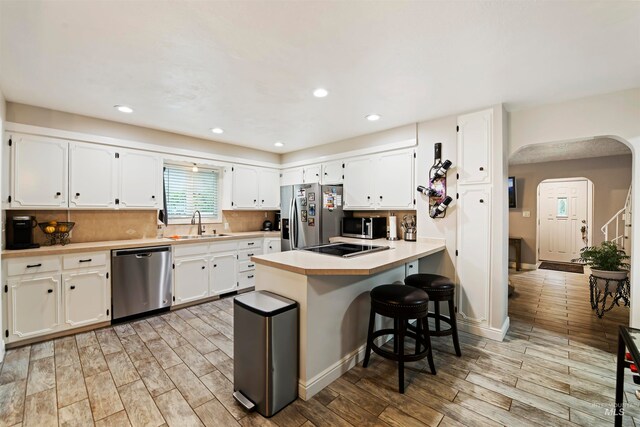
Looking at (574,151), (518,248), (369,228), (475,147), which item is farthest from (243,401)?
(518,248)

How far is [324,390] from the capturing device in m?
2.10

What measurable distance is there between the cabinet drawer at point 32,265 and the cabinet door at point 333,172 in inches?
138

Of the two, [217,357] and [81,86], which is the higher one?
[81,86]

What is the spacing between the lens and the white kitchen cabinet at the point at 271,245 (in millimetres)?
4789

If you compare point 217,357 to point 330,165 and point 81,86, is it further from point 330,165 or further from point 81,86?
point 330,165

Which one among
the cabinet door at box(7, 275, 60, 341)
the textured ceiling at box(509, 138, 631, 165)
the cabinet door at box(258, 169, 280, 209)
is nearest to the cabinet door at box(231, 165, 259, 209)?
the cabinet door at box(258, 169, 280, 209)

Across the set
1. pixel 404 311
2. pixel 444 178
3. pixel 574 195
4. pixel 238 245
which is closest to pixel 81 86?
pixel 238 245

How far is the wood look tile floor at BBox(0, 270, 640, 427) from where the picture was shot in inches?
71.5

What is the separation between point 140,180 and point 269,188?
2115 millimetres

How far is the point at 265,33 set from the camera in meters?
1.76

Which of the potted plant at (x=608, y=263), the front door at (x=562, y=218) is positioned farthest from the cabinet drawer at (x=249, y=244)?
the front door at (x=562, y=218)

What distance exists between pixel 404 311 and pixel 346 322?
1.72 ft

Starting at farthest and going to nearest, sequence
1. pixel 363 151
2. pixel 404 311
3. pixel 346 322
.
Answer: pixel 363 151
pixel 346 322
pixel 404 311

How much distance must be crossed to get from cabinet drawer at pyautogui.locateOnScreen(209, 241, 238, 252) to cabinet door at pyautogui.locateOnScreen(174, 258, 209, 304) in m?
0.19
